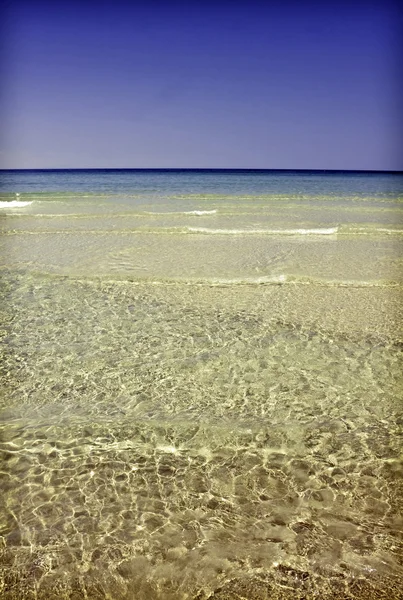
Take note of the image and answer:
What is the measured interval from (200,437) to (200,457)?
0.83ft

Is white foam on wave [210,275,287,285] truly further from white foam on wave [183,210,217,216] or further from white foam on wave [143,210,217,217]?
white foam on wave [183,210,217,216]

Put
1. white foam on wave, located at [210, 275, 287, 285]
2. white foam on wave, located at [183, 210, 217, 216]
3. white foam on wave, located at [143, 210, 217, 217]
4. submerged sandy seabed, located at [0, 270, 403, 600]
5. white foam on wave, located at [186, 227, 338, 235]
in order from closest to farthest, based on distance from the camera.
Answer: submerged sandy seabed, located at [0, 270, 403, 600]
white foam on wave, located at [210, 275, 287, 285]
white foam on wave, located at [186, 227, 338, 235]
white foam on wave, located at [143, 210, 217, 217]
white foam on wave, located at [183, 210, 217, 216]

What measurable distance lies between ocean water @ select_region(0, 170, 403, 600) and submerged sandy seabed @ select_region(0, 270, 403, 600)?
1cm

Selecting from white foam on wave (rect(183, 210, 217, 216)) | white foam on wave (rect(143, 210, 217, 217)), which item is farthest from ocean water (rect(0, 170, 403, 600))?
white foam on wave (rect(183, 210, 217, 216))

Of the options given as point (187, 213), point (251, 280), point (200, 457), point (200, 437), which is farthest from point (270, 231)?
point (200, 457)

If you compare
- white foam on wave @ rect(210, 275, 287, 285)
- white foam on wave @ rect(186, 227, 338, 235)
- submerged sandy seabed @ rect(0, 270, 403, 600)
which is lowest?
submerged sandy seabed @ rect(0, 270, 403, 600)

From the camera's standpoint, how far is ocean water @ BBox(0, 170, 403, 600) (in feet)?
7.80

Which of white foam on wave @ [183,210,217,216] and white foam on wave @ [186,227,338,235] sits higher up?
white foam on wave @ [183,210,217,216]

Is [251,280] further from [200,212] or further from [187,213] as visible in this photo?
[200,212]

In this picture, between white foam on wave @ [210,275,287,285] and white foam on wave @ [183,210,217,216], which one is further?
white foam on wave @ [183,210,217,216]

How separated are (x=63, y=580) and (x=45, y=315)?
4.42 meters

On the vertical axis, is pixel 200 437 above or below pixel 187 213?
below

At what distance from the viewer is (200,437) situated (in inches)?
139

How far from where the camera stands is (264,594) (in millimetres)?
2219
